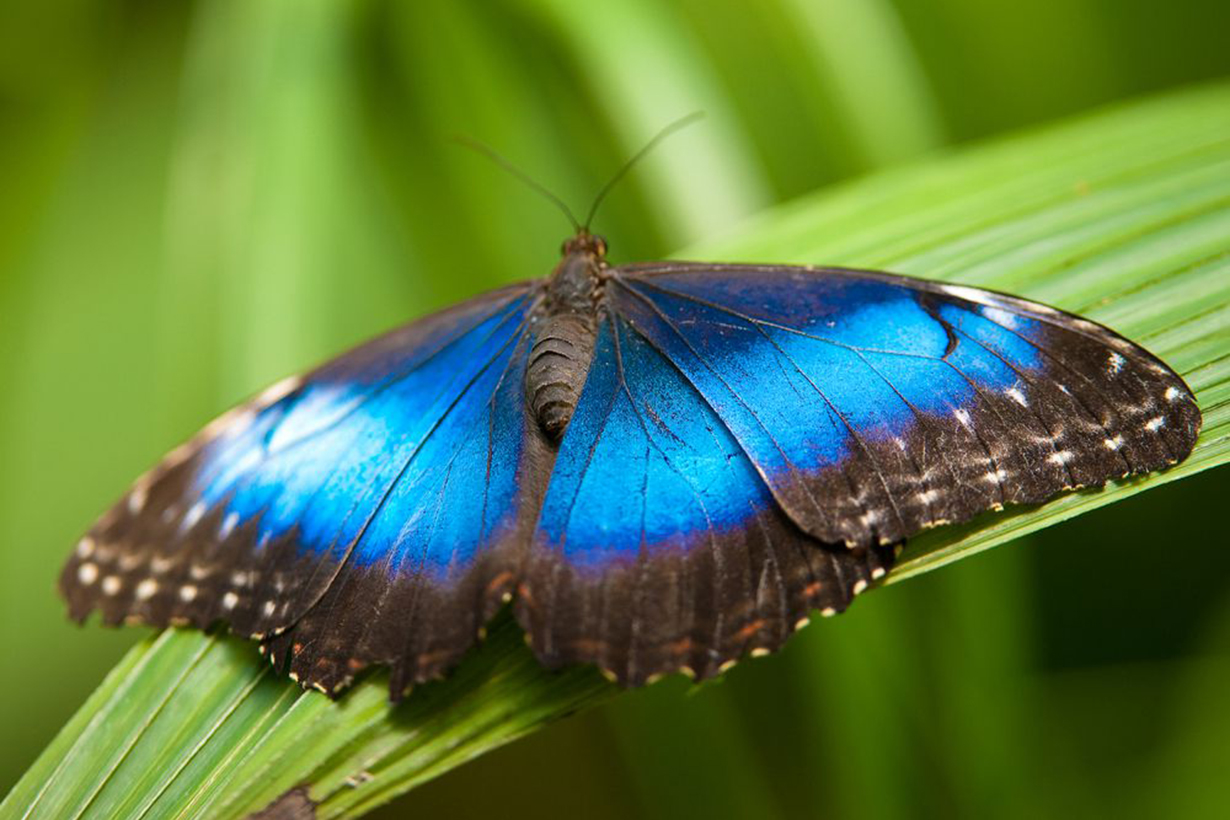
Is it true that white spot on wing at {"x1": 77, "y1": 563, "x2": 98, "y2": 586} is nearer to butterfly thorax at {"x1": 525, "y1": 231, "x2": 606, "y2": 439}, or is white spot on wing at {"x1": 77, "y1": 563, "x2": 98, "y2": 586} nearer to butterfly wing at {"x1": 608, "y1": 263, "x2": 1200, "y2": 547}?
butterfly thorax at {"x1": 525, "y1": 231, "x2": 606, "y2": 439}

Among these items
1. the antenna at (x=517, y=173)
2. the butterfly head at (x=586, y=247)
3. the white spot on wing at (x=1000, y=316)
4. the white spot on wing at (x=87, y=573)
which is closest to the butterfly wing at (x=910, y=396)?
the white spot on wing at (x=1000, y=316)

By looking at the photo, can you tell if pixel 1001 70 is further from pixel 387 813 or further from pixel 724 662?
pixel 387 813

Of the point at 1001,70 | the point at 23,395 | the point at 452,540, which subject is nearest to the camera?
the point at 452,540

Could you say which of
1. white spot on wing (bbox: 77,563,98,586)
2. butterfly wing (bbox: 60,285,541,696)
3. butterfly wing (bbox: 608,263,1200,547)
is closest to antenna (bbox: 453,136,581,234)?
butterfly wing (bbox: 60,285,541,696)

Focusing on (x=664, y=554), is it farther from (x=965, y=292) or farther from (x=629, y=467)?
(x=965, y=292)

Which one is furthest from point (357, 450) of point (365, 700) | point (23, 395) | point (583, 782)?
point (23, 395)

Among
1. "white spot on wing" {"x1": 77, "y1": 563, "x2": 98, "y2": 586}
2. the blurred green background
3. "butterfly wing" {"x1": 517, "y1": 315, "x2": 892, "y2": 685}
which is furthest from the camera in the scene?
the blurred green background

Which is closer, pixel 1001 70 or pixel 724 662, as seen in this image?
pixel 724 662

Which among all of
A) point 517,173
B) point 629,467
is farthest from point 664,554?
point 517,173
